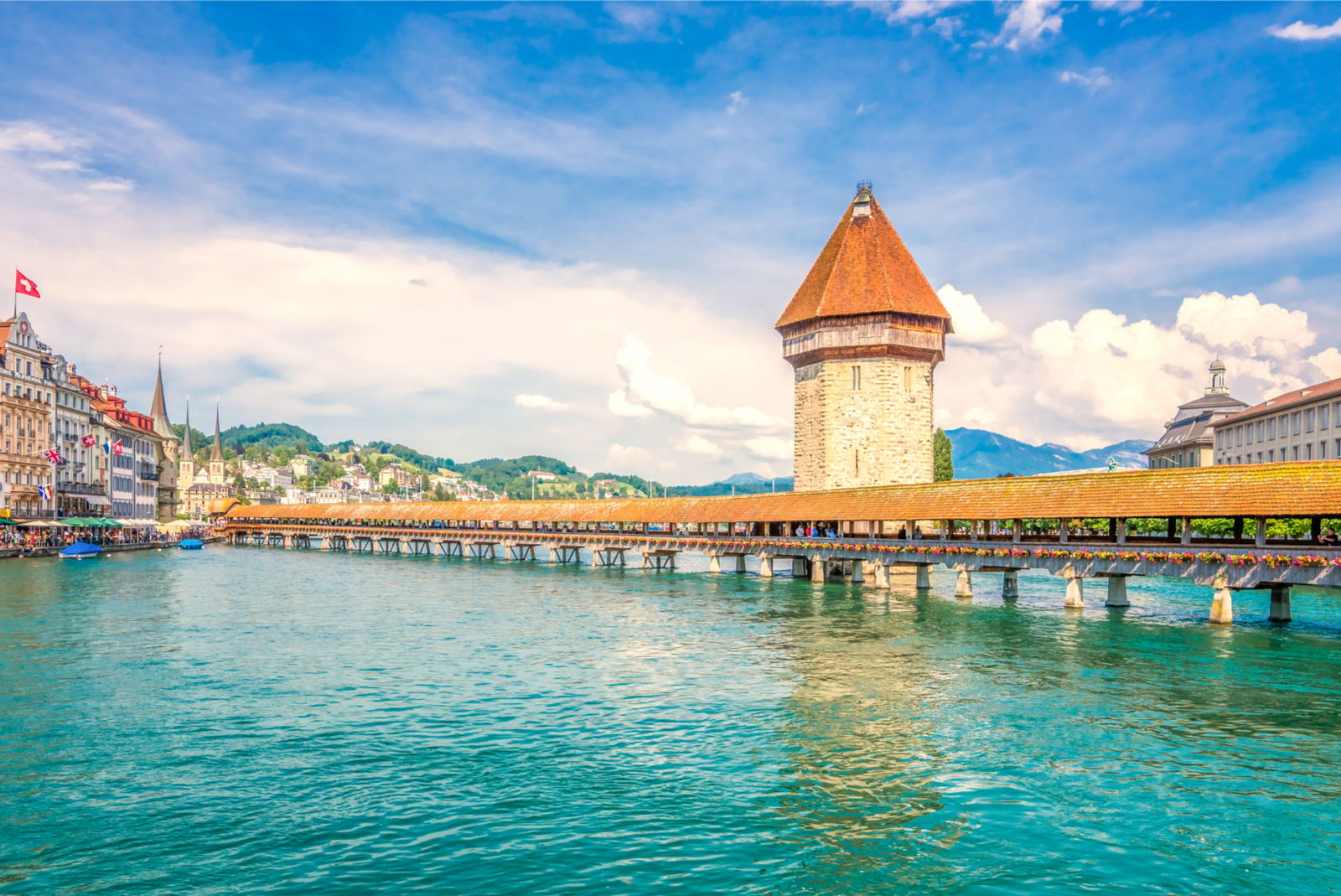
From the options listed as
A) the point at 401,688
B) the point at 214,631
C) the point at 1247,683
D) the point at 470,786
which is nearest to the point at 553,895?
the point at 470,786

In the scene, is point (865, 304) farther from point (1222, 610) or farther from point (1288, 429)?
point (1288, 429)

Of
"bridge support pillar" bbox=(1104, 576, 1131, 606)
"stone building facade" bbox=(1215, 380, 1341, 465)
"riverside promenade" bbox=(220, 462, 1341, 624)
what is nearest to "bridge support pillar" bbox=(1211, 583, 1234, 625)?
"riverside promenade" bbox=(220, 462, 1341, 624)

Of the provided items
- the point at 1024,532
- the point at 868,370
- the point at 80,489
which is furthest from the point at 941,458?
the point at 80,489

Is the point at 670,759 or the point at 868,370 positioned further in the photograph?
the point at 868,370

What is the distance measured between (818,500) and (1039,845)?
3931 cm

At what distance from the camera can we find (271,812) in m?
13.0

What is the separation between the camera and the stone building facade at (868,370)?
58.6 meters

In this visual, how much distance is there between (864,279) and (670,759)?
4853cm

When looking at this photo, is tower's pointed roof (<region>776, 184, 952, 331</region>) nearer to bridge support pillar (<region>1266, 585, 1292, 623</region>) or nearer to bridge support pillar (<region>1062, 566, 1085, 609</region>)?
bridge support pillar (<region>1062, 566, 1085, 609</region>)

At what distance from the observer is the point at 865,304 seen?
58.8 meters

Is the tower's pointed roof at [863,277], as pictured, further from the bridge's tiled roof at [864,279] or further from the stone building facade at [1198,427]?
the stone building facade at [1198,427]

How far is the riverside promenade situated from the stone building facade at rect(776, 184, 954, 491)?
4.08 m

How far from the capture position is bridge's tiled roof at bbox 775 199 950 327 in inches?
2328

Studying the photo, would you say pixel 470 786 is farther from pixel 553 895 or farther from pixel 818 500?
pixel 818 500
